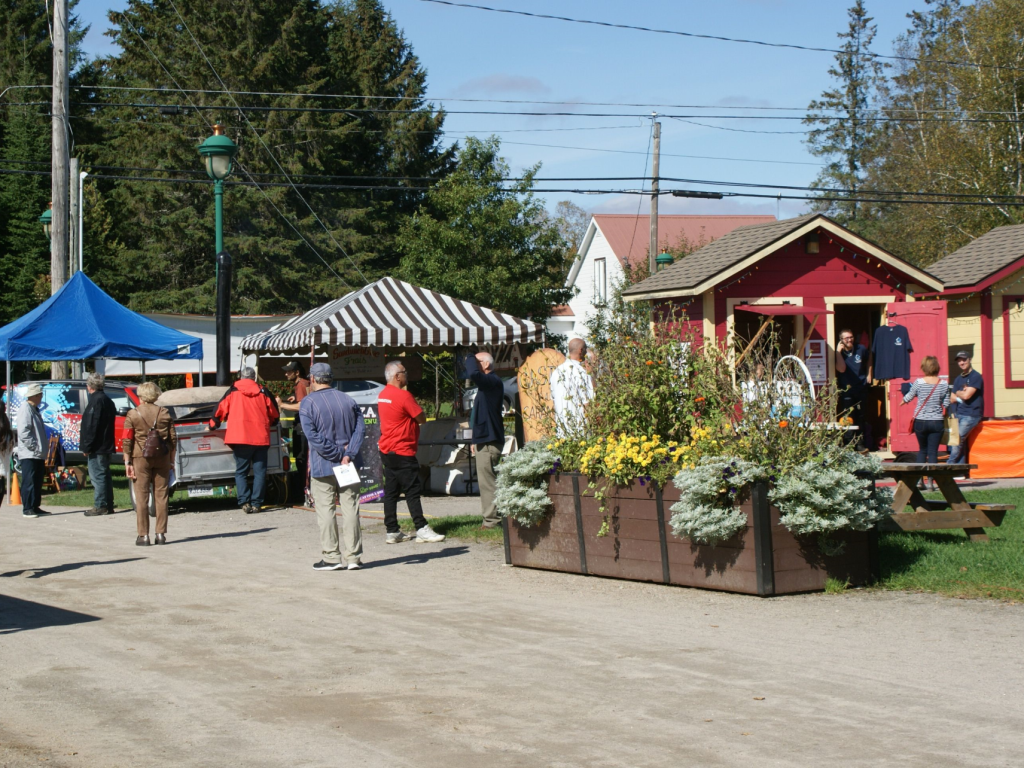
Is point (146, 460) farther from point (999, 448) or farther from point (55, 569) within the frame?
point (999, 448)

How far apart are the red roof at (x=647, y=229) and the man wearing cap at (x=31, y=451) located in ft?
138

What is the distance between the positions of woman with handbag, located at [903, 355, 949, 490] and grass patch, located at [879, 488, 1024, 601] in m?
2.98

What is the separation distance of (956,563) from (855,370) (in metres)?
7.08

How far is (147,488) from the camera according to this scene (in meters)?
12.4

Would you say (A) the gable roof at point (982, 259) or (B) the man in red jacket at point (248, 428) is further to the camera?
(A) the gable roof at point (982, 259)

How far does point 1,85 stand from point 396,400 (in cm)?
4577

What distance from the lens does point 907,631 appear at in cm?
744

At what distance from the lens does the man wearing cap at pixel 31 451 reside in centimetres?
1559

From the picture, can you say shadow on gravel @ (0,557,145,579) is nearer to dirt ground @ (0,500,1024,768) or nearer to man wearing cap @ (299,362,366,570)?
dirt ground @ (0,500,1024,768)

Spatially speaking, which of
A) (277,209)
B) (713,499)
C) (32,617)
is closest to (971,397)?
(713,499)

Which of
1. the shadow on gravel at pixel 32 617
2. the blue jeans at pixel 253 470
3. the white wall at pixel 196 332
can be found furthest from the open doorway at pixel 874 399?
the white wall at pixel 196 332

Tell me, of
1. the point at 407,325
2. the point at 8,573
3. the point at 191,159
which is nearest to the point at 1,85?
the point at 191,159

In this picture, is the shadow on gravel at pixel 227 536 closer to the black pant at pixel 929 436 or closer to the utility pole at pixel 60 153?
the black pant at pixel 929 436

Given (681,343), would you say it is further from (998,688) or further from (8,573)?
(8,573)
